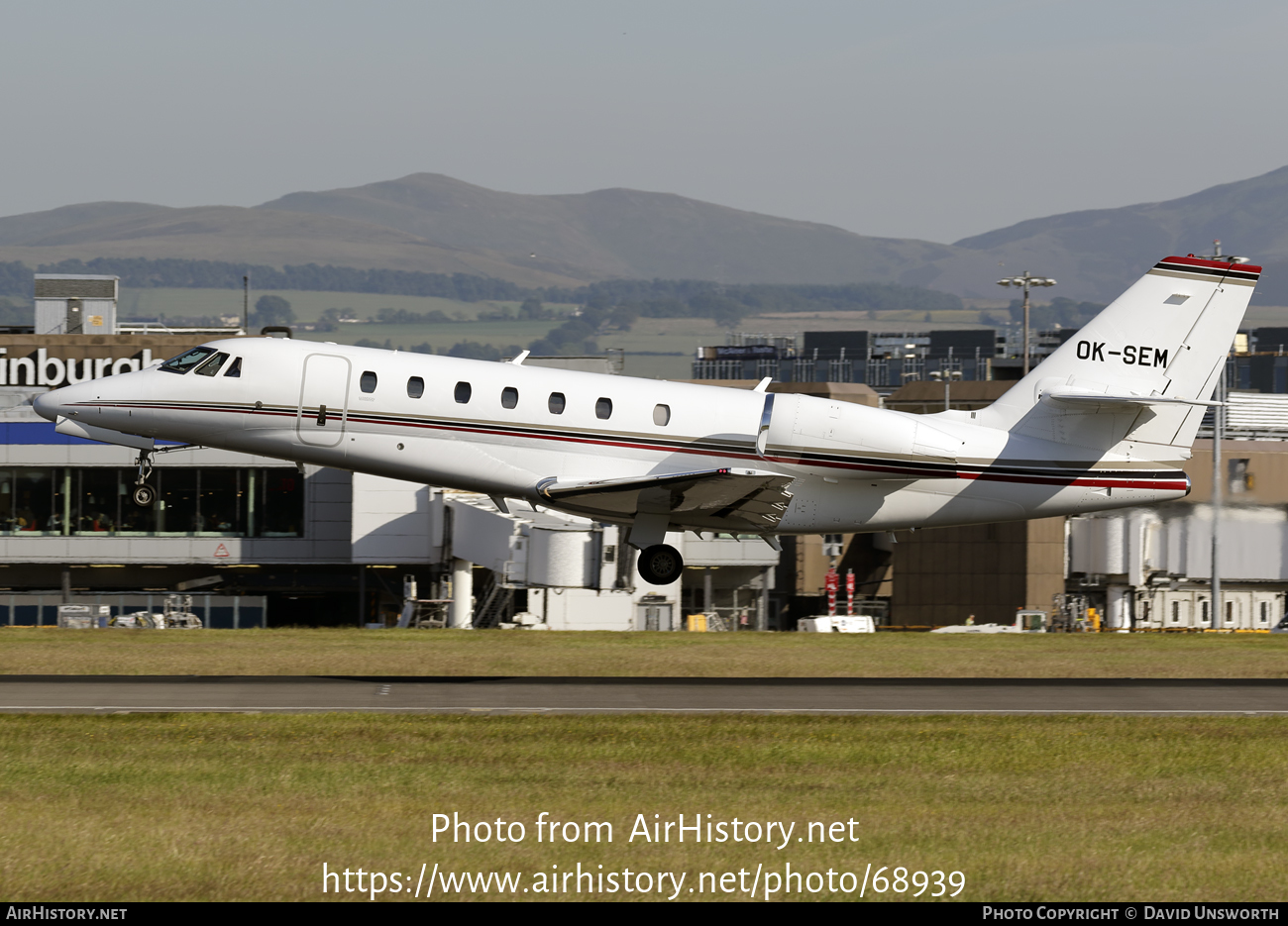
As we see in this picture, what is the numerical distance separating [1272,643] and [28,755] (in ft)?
96.5

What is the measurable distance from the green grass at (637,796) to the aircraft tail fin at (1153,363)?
7304mm

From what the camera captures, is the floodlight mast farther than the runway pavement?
Yes

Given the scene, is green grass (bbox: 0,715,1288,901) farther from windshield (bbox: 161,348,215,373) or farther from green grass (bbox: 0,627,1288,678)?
windshield (bbox: 161,348,215,373)

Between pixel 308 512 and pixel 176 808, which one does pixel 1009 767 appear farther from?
pixel 308 512

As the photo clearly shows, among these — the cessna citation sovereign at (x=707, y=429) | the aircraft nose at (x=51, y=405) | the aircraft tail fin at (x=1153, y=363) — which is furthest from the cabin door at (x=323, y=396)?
the aircraft tail fin at (x=1153, y=363)

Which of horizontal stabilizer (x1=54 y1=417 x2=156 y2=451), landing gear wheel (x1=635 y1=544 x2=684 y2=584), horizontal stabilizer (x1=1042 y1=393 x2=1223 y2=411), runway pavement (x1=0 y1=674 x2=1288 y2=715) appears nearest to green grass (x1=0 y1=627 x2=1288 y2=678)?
runway pavement (x1=0 y1=674 x2=1288 y2=715)

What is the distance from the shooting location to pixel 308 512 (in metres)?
71.0

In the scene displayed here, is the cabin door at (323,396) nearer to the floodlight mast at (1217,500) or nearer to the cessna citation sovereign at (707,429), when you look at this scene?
the cessna citation sovereign at (707,429)

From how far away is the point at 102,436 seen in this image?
27156mm

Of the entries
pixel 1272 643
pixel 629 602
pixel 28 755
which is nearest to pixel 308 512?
pixel 629 602

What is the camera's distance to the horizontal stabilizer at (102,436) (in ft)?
84.8

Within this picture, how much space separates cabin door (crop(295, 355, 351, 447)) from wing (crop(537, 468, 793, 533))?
3638 mm

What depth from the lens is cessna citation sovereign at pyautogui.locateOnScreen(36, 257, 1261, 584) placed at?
24672 mm

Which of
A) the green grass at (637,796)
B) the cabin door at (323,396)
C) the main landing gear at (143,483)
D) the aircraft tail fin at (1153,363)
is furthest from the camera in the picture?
the aircraft tail fin at (1153,363)
